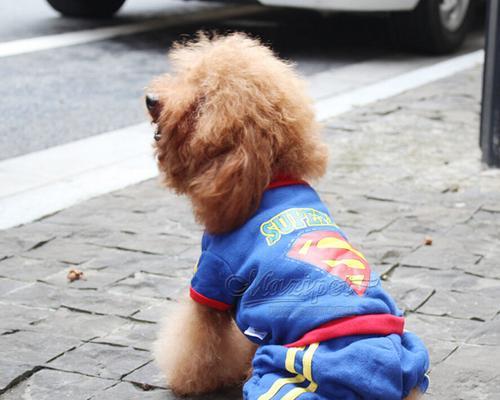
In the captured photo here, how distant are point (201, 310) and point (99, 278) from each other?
117 cm

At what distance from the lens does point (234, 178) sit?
285cm

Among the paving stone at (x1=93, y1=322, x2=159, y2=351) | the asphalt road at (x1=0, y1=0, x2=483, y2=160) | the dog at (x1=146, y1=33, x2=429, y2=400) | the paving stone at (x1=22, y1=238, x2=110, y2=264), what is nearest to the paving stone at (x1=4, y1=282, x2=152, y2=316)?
the paving stone at (x1=93, y1=322, x2=159, y2=351)

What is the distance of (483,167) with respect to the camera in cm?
582

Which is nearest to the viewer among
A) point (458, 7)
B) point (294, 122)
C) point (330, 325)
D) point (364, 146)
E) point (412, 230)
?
point (330, 325)

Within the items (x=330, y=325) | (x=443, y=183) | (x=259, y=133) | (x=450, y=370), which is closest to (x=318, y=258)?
(x=330, y=325)

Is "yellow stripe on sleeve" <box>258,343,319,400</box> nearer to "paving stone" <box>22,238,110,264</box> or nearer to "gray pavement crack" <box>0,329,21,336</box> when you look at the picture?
"gray pavement crack" <box>0,329,21,336</box>

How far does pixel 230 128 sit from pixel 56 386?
1.03 meters

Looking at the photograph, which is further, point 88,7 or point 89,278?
point 88,7

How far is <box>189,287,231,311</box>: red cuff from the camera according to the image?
303 cm

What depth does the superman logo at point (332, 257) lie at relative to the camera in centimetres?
282

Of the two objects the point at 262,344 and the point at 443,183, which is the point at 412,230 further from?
the point at 262,344

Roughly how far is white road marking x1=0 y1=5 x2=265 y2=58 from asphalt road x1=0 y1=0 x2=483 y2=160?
0.46 ft

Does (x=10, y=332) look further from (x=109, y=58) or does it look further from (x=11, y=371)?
(x=109, y=58)

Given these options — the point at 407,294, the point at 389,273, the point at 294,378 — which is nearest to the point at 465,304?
the point at 407,294
